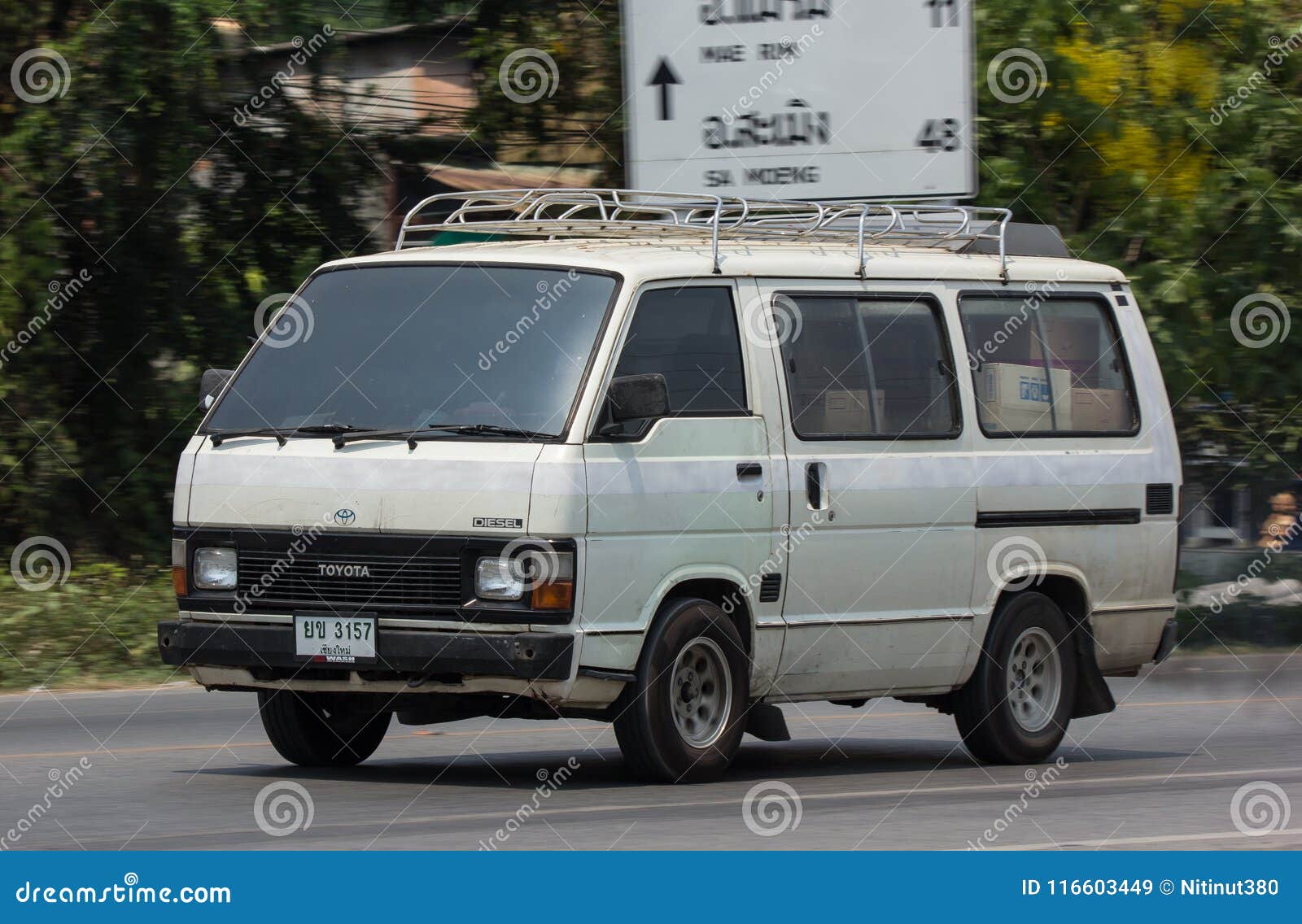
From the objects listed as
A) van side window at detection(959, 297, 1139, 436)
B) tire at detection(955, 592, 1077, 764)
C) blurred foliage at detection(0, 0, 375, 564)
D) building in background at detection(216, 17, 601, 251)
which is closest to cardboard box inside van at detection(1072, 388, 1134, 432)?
van side window at detection(959, 297, 1139, 436)

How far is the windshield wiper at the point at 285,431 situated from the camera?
844 cm

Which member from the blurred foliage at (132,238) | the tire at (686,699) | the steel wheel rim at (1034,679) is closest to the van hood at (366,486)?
the tire at (686,699)

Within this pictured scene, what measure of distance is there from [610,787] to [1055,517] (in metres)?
A: 2.76

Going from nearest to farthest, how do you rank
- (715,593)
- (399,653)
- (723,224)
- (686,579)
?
(399,653) → (686,579) → (715,593) → (723,224)

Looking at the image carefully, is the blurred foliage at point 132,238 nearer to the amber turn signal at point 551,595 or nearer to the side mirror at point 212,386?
the side mirror at point 212,386

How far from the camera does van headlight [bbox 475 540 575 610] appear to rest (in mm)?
7949

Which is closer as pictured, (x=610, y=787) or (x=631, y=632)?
(x=631, y=632)

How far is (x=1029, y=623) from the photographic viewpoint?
10.1 meters

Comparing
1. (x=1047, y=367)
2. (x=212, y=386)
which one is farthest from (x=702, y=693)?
(x=1047, y=367)

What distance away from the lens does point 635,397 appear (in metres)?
8.19

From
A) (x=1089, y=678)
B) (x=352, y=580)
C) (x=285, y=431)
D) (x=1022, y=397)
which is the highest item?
(x=285, y=431)

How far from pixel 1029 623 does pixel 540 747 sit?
2.46m

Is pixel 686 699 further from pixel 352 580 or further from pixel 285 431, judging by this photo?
pixel 285 431

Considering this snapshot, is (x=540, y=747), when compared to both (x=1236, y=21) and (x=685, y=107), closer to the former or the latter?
(x=685, y=107)
